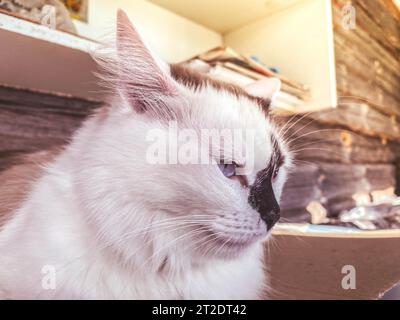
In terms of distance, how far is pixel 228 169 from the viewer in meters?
0.65

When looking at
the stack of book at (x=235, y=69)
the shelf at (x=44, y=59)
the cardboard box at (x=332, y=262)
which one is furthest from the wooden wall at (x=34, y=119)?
the cardboard box at (x=332, y=262)

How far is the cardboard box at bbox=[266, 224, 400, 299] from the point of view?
0.70 metres

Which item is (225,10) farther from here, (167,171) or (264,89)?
(167,171)

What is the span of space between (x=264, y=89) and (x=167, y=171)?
0.37 m

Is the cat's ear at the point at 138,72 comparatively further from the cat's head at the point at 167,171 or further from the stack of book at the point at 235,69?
the stack of book at the point at 235,69

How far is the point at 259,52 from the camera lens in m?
1.20

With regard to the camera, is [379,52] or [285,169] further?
[379,52]

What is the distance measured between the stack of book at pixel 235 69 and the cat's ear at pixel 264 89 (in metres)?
0.07

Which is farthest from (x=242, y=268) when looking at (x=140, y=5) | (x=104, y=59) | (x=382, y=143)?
(x=382, y=143)

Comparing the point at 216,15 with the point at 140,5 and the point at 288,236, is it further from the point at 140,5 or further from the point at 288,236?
the point at 288,236

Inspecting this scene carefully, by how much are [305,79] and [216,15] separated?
1.08ft

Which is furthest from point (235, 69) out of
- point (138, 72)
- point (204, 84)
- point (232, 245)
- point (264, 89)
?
point (232, 245)

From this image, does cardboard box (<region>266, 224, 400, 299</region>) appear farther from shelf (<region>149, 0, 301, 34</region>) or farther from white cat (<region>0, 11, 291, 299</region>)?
shelf (<region>149, 0, 301, 34</region>)

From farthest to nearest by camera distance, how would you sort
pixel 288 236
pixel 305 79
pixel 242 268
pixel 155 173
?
pixel 305 79 → pixel 288 236 → pixel 242 268 → pixel 155 173
